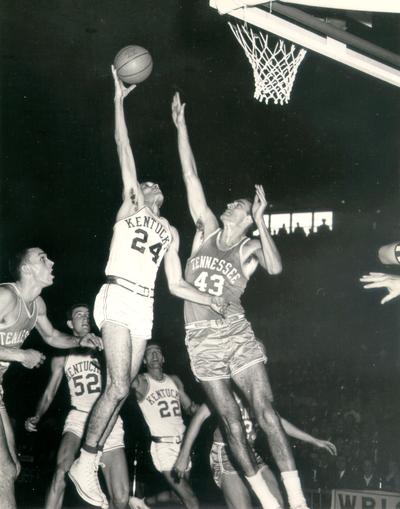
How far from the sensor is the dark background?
11.1 meters

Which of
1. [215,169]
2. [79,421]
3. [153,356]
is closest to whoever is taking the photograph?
[79,421]

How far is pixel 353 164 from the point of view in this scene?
15562 millimetres

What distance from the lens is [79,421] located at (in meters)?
7.22

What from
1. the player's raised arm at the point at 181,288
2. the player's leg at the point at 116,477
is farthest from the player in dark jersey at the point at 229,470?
the player's raised arm at the point at 181,288

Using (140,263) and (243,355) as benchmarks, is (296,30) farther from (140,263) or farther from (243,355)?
(243,355)

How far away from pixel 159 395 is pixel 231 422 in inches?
105

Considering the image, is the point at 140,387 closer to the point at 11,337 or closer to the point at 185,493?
the point at 185,493

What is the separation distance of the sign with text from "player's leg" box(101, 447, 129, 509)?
202 cm

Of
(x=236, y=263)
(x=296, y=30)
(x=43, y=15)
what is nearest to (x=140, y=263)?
(x=236, y=263)

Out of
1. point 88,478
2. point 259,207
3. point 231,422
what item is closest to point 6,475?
point 88,478

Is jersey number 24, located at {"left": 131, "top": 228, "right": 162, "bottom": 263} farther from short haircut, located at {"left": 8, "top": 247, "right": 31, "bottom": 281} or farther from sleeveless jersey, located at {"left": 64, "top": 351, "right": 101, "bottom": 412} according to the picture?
sleeveless jersey, located at {"left": 64, "top": 351, "right": 101, "bottom": 412}

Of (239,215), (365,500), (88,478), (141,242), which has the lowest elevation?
(365,500)

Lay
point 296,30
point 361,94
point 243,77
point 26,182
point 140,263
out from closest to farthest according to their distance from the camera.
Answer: point 140,263, point 296,30, point 243,77, point 361,94, point 26,182

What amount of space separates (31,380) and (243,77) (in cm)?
784
